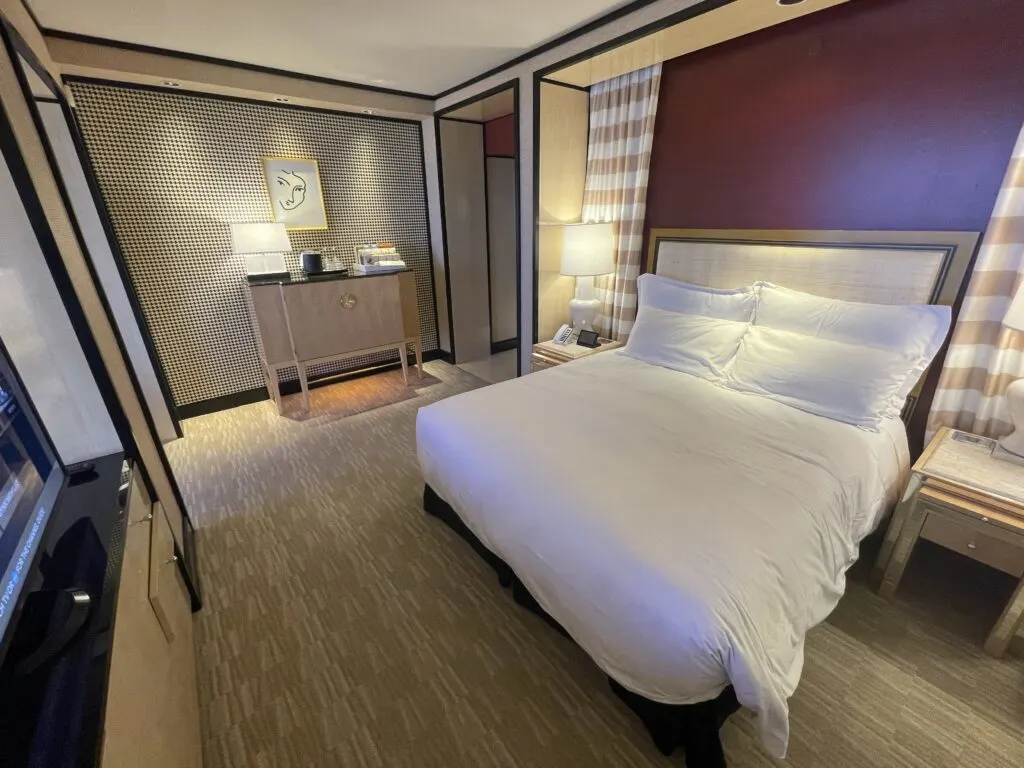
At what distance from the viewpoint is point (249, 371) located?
366cm

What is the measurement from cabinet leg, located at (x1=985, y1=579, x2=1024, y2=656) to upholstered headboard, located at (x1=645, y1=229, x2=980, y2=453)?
0.88m

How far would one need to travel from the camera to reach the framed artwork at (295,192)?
335 centimetres

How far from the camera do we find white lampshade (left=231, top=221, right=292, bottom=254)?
10.1ft

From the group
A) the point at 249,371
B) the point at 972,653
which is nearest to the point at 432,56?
the point at 249,371

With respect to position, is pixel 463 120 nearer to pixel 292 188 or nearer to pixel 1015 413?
pixel 292 188

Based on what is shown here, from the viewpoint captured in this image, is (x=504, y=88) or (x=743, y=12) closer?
(x=743, y=12)

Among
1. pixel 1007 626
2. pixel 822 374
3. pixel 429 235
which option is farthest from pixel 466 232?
pixel 1007 626

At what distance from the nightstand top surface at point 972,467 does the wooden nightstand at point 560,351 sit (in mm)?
1726

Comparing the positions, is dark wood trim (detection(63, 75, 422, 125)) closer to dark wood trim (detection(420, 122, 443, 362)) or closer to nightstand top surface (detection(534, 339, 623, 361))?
dark wood trim (detection(420, 122, 443, 362))

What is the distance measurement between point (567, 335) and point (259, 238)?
2392mm

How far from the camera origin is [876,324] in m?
1.88

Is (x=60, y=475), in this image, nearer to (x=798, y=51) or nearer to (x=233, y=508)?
(x=233, y=508)

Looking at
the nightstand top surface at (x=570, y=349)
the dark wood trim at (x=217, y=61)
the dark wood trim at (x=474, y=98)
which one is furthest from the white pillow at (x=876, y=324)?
the dark wood trim at (x=217, y=61)

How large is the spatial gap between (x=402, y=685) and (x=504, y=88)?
350 cm
